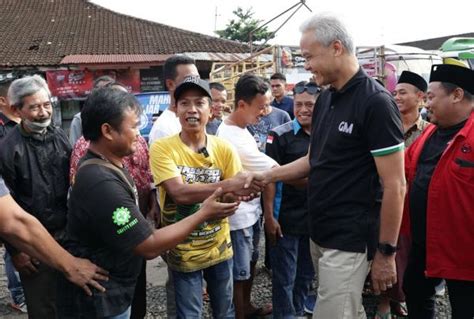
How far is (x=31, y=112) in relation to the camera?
304cm

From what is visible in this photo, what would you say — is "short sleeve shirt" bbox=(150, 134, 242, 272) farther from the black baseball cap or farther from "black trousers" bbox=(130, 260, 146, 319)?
"black trousers" bbox=(130, 260, 146, 319)

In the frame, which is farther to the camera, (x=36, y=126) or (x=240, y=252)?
(x=240, y=252)

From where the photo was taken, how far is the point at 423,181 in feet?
9.91

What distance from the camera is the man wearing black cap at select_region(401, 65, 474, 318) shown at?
8.77ft

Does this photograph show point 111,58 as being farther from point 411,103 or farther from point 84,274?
point 84,274

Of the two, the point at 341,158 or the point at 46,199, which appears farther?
the point at 46,199

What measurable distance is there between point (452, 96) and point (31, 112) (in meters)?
2.87

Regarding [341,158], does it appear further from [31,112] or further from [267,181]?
[31,112]

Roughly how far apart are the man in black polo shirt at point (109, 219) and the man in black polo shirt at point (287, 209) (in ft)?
4.28

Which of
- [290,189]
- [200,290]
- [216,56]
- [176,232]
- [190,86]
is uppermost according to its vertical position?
[216,56]

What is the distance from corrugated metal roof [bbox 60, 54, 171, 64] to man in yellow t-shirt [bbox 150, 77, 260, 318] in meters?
16.0

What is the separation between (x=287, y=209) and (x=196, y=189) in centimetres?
112

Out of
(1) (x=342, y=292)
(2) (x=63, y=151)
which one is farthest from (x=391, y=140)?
(2) (x=63, y=151)

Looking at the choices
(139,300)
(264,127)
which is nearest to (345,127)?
(139,300)
